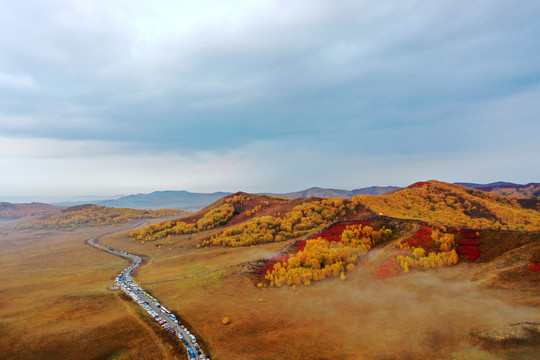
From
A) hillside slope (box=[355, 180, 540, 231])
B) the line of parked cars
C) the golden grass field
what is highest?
hillside slope (box=[355, 180, 540, 231])

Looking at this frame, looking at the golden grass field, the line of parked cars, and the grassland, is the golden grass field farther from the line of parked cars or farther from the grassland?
the line of parked cars

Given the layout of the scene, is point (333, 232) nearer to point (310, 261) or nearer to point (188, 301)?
point (310, 261)

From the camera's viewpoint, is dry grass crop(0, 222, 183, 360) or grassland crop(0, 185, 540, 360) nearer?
grassland crop(0, 185, 540, 360)

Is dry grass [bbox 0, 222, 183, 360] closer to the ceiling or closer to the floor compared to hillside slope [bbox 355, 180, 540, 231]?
closer to the floor

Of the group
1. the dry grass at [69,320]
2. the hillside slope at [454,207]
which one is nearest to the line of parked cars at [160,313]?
the dry grass at [69,320]

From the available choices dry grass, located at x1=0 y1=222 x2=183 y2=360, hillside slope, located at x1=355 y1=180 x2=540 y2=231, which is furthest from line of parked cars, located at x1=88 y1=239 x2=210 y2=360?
hillside slope, located at x1=355 y1=180 x2=540 y2=231
